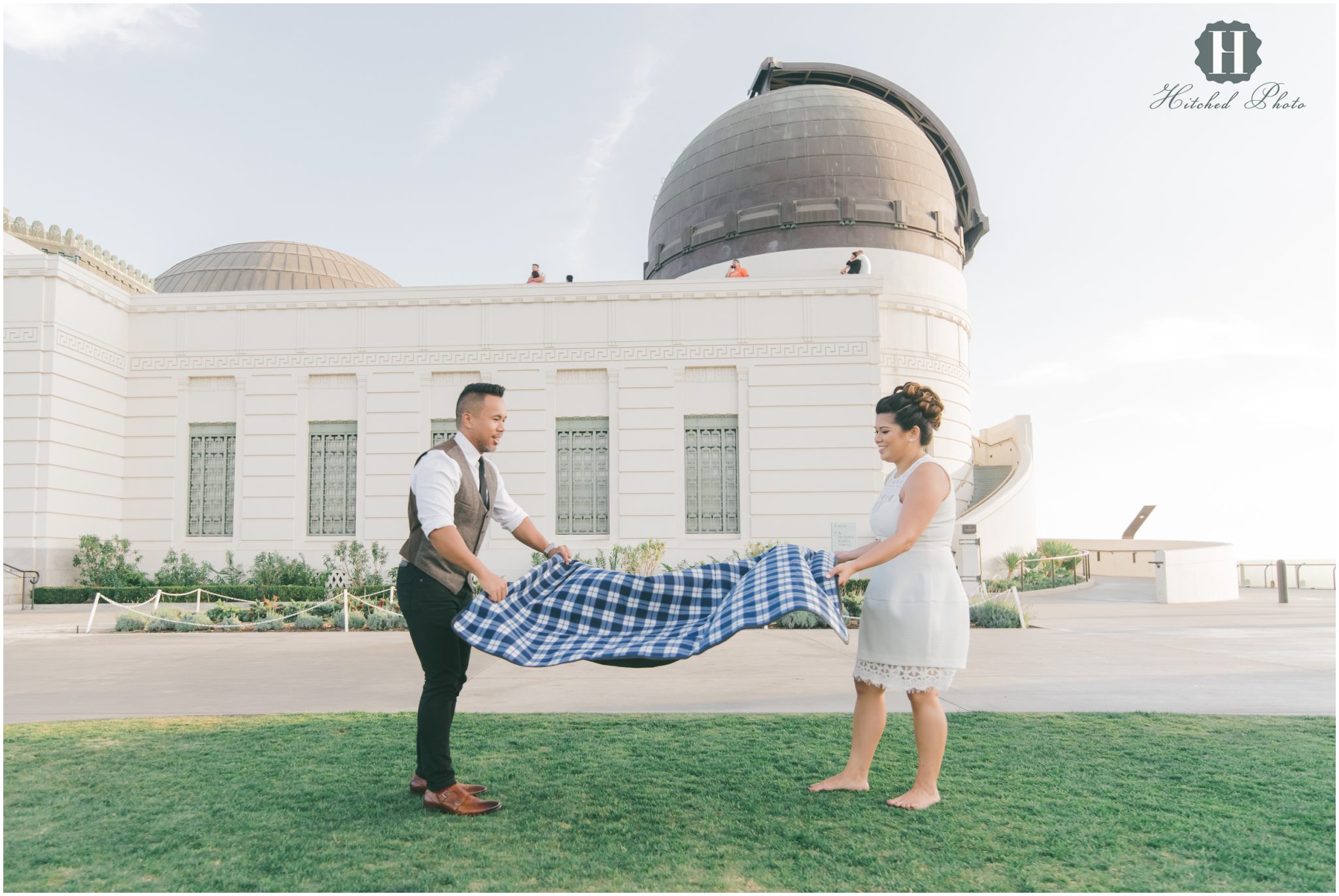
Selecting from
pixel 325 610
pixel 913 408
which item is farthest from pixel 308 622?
pixel 913 408

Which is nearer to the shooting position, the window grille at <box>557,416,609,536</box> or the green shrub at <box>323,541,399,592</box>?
the green shrub at <box>323,541,399,592</box>

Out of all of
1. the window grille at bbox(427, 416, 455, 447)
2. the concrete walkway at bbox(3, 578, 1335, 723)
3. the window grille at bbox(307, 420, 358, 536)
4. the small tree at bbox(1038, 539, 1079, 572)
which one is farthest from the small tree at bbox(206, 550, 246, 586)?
the small tree at bbox(1038, 539, 1079, 572)

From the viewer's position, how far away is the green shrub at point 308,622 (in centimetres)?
1504

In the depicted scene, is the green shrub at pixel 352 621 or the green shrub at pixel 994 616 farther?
the green shrub at pixel 352 621

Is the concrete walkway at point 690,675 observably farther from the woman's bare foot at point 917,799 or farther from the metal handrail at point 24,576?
the metal handrail at point 24,576

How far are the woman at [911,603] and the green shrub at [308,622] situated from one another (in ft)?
40.4

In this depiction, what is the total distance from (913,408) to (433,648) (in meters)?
2.68

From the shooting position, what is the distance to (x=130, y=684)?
28.1ft

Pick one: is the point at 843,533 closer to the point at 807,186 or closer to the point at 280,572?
the point at 807,186

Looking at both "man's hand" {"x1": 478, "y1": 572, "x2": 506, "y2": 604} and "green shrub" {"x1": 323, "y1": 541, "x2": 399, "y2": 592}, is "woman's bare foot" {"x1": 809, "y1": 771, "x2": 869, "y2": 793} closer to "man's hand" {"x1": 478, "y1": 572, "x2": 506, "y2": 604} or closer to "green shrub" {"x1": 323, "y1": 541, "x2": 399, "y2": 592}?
"man's hand" {"x1": 478, "y1": 572, "x2": 506, "y2": 604}

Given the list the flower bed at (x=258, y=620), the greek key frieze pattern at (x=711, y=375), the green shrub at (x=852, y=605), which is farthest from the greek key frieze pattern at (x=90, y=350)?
the green shrub at (x=852, y=605)

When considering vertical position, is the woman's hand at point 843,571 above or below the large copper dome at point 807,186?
below

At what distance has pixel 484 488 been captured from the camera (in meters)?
4.81

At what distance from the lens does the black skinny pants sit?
14.6 ft
